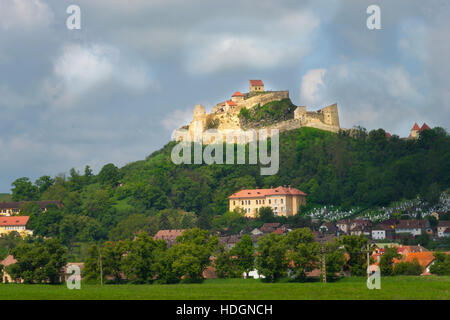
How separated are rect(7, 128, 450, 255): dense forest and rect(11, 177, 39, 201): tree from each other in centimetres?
24

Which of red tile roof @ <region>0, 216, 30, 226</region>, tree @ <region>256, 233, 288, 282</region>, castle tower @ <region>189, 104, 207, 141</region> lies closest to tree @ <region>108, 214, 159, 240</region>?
red tile roof @ <region>0, 216, 30, 226</region>

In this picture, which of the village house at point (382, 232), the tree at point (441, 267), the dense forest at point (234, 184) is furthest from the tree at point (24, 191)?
the tree at point (441, 267)

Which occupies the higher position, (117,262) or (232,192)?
(232,192)

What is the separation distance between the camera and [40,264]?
80.6 meters

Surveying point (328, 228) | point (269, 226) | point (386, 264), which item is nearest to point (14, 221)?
point (269, 226)

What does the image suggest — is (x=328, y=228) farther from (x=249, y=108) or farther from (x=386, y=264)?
(x=386, y=264)

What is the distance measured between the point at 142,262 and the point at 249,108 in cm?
9495

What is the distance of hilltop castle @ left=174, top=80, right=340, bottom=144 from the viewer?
16588 centimetres

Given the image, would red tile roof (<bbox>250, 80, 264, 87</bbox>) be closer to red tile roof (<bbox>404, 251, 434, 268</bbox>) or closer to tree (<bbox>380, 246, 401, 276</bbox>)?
red tile roof (<bbox>404, 251, 434, 268</bbox>)

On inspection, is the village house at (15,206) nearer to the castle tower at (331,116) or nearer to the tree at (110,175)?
the tree at (110,175)
